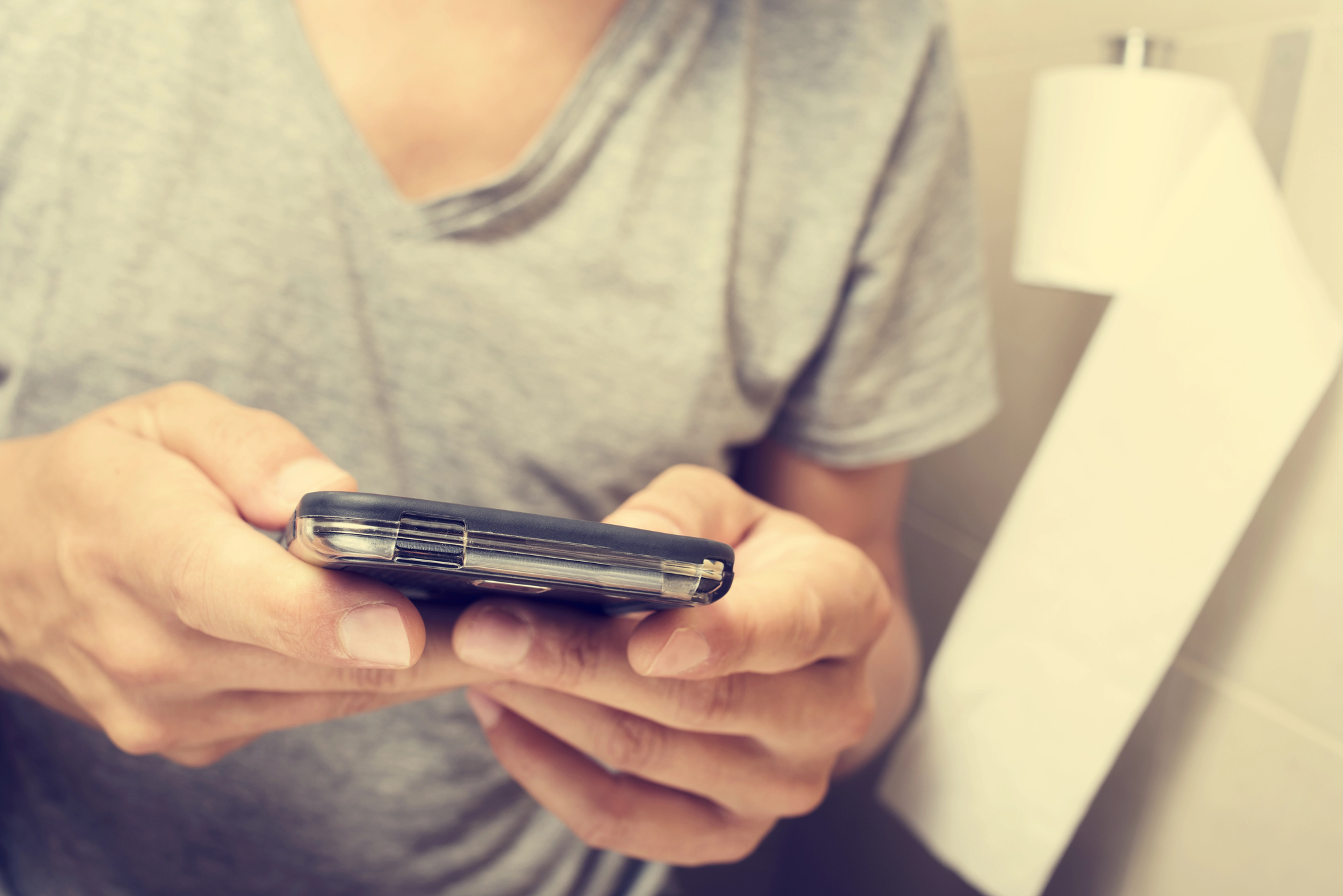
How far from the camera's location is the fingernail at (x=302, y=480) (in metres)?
0.29

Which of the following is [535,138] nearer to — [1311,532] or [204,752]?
[204,752]

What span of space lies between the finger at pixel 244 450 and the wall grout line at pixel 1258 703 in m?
0.52

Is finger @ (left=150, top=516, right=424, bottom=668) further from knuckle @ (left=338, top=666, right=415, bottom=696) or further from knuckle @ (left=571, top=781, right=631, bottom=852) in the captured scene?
knuckle @ (left=571, top=781, right=631, bottom=852)

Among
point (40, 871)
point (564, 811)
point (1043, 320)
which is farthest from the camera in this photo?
point (1043, 320)

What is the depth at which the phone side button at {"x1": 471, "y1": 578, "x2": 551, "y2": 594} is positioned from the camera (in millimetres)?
223

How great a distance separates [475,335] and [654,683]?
278 millimetres

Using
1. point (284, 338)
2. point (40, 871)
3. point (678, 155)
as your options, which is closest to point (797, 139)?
point (678, 155)

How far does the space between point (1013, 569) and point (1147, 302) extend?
0.58ft

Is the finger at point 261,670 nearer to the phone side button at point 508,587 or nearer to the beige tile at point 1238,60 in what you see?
the phone side button at point 508,587

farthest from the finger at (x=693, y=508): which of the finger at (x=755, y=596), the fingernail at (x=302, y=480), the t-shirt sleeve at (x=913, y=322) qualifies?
the t-shirt sleeve at (x=913, y=322)

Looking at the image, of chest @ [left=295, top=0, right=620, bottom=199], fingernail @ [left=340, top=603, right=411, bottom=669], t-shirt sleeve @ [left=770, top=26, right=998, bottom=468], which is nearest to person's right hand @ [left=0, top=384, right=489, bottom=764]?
fingernail @ [left=340, top=603, right=411, bottom=669]

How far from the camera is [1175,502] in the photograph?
46 centimetres

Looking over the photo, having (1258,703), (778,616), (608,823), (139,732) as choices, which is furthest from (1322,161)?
(139,732)

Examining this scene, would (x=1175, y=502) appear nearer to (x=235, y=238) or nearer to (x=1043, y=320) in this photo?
(x=1043, y=320)
